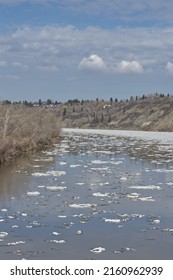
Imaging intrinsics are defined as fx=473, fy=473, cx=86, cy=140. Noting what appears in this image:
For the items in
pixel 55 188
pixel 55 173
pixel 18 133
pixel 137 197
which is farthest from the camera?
pixel 18 133

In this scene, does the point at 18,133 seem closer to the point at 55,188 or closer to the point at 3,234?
the point at 55,188

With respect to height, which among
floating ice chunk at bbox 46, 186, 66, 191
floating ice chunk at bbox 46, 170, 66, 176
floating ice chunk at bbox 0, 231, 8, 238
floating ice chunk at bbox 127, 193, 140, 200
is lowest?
floating ice chunk at bbox 0, 231, 8, 238

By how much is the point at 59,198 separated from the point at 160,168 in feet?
40.6

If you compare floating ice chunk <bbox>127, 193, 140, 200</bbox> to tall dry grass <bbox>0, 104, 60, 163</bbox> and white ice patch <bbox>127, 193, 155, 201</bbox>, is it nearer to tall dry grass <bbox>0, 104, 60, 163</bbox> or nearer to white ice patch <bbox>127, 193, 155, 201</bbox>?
white ice patch <bbox>127, 193, 155, 201</bbox>

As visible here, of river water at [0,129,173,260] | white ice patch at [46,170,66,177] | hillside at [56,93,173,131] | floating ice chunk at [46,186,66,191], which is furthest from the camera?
hillside at [56,93,173,131]

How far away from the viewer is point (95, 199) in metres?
17.9

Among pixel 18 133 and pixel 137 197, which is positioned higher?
pixel 18 133

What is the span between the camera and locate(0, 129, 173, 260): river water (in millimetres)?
11547

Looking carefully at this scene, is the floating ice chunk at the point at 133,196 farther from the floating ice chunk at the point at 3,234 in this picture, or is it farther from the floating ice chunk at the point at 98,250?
the floating ice chunk at the point at 98,250

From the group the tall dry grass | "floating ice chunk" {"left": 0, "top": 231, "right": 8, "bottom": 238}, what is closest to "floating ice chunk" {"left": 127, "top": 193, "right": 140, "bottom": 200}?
"floating ice chunk" {"left": 0, "top": 231, "right": 8, "bottom": 238}

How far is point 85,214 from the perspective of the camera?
1538 centimetres

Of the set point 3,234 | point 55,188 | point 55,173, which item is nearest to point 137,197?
point 55,188
